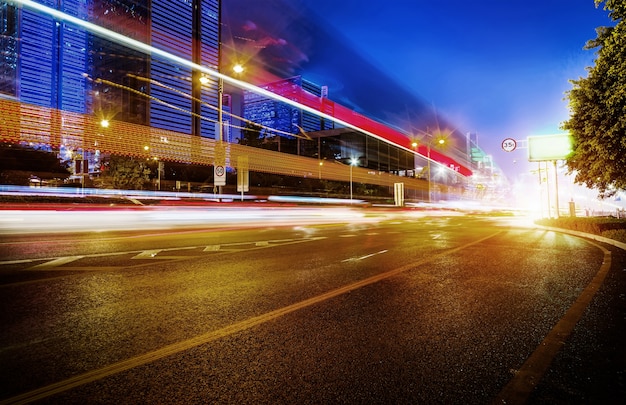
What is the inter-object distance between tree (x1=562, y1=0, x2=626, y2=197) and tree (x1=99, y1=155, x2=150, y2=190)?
36.5 m

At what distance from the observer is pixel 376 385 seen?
2562mm

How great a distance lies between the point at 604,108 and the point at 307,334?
14.5m

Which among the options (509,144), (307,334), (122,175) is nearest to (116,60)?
(122,175)

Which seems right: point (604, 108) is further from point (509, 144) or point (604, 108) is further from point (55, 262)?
point (55, 262)

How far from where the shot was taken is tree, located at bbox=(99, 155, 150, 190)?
119 ft

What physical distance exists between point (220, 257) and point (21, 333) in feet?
16.5

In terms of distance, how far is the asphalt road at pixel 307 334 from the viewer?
2508 mm

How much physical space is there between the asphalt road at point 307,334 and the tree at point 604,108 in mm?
6819

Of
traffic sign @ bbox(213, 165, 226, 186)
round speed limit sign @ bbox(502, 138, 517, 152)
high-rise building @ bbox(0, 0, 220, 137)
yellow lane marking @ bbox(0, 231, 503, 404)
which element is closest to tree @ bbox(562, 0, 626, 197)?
round speed limit sign @ bbox(502, 138, 517, 152)

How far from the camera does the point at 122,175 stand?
36906 mm

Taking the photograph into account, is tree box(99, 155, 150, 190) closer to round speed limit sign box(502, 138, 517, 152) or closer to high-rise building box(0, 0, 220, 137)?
high-rise building box(0, 0, 220, 137)

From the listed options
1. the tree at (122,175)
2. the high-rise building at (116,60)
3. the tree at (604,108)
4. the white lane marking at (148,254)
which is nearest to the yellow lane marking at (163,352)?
the white lane marking at (148,254)

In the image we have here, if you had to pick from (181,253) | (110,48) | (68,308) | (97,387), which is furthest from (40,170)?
(110,48)

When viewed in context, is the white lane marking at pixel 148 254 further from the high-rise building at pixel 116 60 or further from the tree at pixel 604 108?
the tree at pixel 604 108
